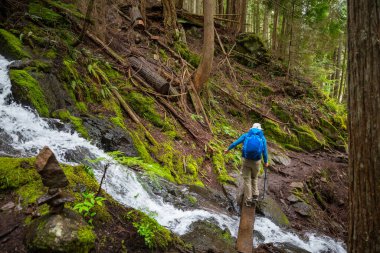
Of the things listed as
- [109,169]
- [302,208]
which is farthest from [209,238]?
[302,208]

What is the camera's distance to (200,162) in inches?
382

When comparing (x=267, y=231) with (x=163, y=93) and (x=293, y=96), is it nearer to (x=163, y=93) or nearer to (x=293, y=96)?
(x=163, y=93)

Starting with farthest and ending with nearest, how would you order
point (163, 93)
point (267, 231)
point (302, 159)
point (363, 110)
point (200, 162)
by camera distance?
point (302, 159), point (163, 93), point (200, 162), point (267, 231), point (363, 110)

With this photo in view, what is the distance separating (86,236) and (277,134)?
12.5 m

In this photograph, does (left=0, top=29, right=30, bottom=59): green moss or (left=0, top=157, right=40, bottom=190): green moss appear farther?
(left=0, top=29, right=30, bottom=59): green moss

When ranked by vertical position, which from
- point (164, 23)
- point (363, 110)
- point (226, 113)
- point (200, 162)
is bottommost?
point (200, 162)

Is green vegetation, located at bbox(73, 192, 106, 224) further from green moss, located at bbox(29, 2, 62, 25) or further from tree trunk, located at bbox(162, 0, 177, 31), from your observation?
tree trunk, located at bbox(162, 0, 177, 31)

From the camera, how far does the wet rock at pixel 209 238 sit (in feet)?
17.3

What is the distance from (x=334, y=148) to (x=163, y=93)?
10.3m

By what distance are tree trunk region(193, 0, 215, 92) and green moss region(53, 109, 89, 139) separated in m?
6.12

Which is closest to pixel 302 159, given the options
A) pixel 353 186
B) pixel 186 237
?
pixel 186 237

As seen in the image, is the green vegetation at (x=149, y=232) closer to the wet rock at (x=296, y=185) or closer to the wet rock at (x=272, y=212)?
the wet rock at (x=272, y=212)

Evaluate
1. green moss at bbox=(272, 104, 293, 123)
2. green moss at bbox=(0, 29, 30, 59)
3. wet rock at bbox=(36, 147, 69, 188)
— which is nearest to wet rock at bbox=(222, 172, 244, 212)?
wet rock at bbox=(36, 147, 69, 188)

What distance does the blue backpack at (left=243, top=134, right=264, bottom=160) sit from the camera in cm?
719
